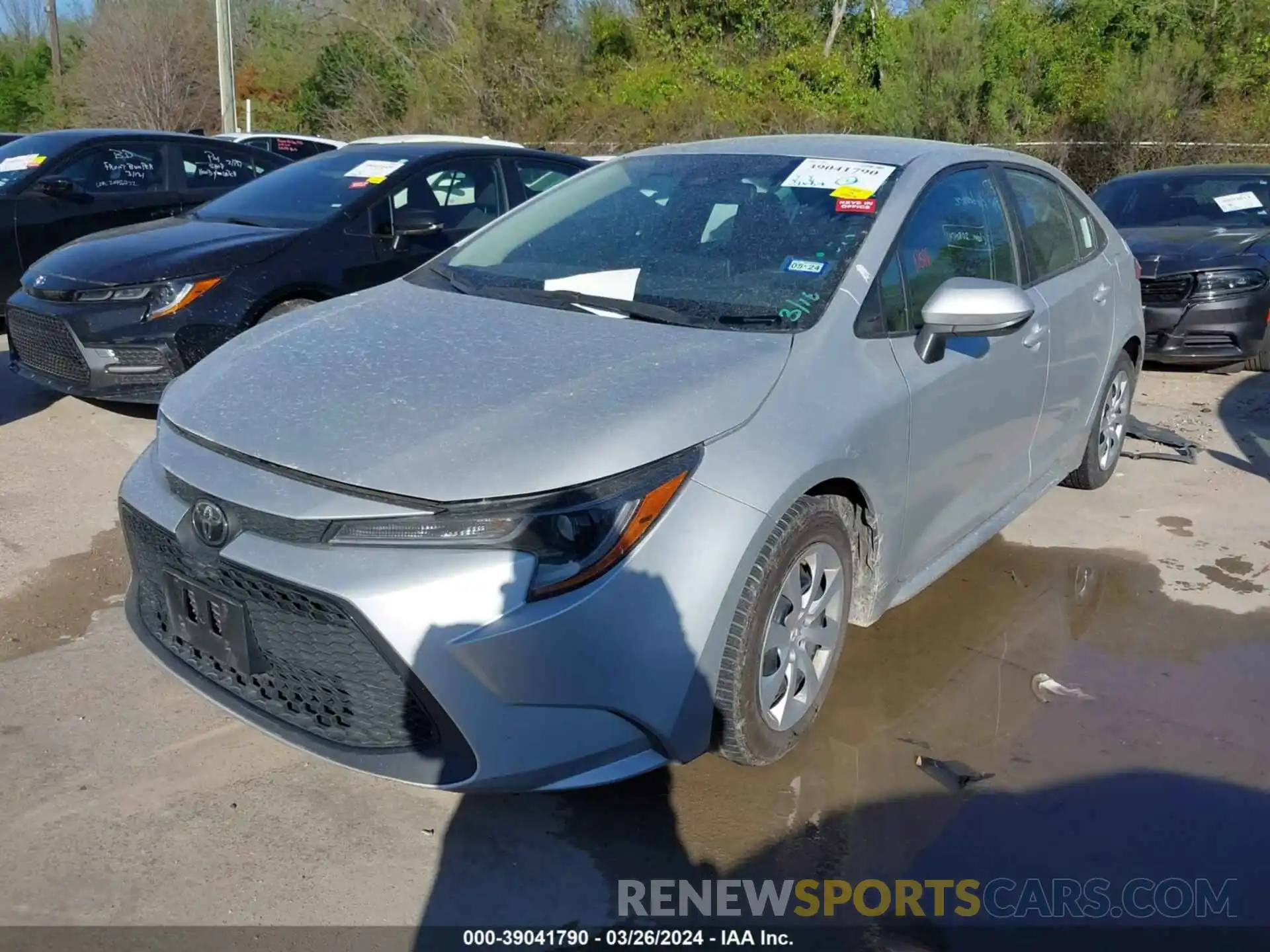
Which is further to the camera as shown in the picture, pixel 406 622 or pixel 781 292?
pixel 781 292

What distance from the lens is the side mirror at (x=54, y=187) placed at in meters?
8.03

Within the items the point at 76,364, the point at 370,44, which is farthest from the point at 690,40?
the point at 76,364

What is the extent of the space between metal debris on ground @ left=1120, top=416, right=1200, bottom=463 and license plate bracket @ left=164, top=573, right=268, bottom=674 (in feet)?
15.6

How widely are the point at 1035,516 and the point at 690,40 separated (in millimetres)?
22166

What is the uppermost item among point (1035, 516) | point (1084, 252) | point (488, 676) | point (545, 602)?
point (1084, 252)

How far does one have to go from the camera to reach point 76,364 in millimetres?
5613

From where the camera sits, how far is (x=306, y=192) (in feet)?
21.4

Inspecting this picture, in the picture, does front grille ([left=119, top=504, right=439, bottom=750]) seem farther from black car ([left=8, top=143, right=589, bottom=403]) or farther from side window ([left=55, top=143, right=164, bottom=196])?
side window ([left=55, top=143, right=164, bottom=196])

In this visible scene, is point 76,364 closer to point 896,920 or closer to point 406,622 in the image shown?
point 406,622

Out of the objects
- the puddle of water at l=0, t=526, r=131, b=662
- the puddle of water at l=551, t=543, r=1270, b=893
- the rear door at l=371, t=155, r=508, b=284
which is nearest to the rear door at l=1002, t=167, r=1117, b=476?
the puddle of water at l=551, t=543, r=1270, b=893

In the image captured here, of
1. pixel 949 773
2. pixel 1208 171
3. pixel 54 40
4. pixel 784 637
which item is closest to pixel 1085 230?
pixel 949 773

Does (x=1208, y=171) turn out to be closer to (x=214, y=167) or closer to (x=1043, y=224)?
(x=1043, y=224)

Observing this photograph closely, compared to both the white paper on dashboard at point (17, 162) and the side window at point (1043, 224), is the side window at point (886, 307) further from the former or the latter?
the white paper on dashboard at point (17, 162)

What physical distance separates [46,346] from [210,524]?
149 inches
